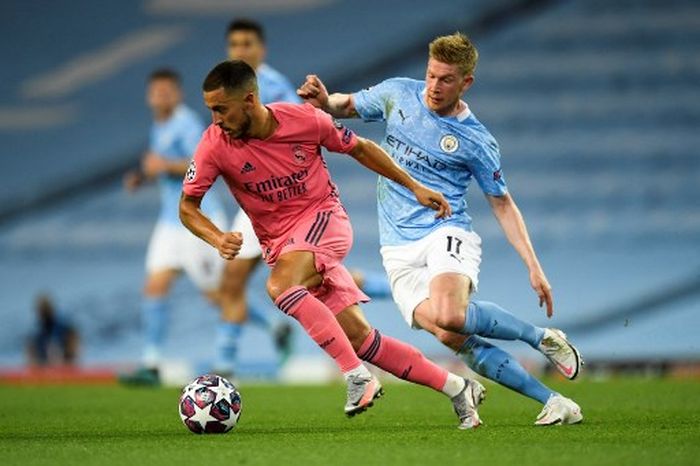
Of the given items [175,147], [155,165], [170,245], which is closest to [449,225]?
[155,165]

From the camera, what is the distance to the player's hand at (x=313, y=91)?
25.1ft

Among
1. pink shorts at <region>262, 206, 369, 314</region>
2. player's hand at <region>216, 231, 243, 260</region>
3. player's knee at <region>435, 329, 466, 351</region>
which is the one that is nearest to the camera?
player's hand at <region>216, 231, 243, 260</region>

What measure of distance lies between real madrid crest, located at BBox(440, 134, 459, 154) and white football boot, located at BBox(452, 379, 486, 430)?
128 centimetres

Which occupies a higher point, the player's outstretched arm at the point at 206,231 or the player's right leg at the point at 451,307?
the player's outstretched arm at the point at 206,231

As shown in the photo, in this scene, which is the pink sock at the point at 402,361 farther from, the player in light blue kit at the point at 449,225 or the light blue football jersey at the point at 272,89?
the light blue football jersey at the point at 272,89

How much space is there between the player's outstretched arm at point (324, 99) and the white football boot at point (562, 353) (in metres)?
1.60

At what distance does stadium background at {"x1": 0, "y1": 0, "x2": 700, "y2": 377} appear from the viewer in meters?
17.8

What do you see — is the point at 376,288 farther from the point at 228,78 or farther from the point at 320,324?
the point at 228,78

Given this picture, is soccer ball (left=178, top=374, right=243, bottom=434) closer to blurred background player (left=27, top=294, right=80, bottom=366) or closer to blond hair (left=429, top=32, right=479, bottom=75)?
blond hair (left=429, top=32, right=479, bottom=75)

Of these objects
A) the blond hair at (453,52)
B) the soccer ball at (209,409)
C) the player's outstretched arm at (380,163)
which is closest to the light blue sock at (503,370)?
the player's outstretched arm at (380,163)

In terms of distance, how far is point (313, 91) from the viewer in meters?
7.67

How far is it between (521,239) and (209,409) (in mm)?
1809

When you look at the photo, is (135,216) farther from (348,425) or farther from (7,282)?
(348,425)

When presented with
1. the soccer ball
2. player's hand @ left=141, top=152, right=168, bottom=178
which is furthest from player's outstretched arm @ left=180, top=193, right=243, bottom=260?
player's hand @ left=141, top=152, right=168, bottom=178
